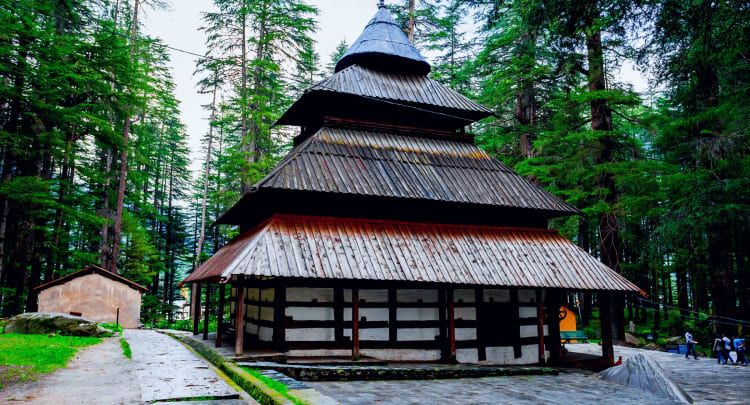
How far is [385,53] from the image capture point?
18.5 meters

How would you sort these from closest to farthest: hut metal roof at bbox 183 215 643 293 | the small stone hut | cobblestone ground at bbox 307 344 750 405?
cobblestone ground at bbox 307 344 750 405, hut metal roof at bbox 183 215 643 293, the small stone hut

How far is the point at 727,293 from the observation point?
854 inches

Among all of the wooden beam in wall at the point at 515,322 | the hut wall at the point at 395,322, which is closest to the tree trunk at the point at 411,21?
the hut wall at the point at 395,322

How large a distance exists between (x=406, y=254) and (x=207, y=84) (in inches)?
1019

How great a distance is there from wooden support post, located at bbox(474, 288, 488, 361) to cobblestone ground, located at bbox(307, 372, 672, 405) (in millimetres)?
2365

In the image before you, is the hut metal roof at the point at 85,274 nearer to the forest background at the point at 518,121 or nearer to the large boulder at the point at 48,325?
the forest background at the point at 518,121

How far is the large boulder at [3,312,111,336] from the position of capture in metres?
16.4

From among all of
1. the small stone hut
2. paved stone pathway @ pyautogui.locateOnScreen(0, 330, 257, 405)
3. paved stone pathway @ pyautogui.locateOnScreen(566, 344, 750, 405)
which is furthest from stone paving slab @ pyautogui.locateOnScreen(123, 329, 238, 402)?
the small stone hut

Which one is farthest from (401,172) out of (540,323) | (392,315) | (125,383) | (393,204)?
(125,383)

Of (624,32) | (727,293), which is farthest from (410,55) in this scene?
(727,293)

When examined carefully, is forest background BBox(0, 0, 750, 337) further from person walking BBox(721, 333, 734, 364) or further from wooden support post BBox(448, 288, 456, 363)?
wooden support post BBox(448, 288, 456, 363)

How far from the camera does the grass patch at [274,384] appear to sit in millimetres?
6821

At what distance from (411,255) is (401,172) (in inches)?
125

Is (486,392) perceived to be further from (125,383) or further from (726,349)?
(726,349)
